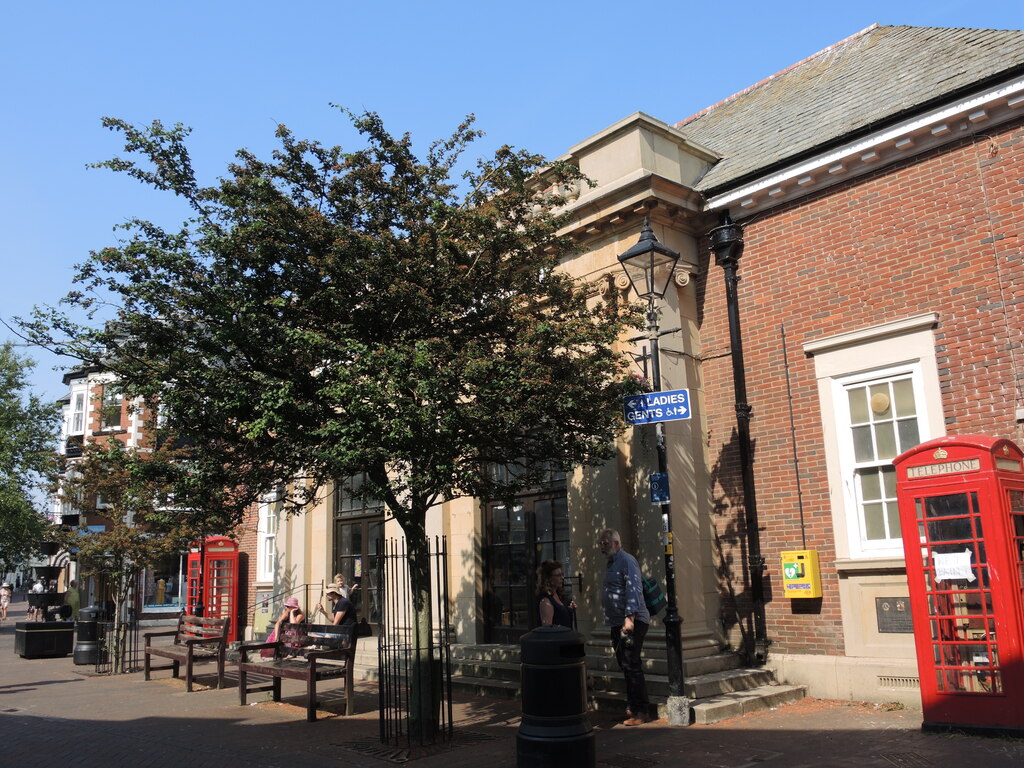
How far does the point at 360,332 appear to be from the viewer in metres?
7.96

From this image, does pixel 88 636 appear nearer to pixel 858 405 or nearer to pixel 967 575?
pixel 858 405

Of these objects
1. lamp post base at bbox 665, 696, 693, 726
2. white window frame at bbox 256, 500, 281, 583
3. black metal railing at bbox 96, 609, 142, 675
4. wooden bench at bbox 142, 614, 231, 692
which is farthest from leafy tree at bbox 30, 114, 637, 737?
white window frame at bbox 256, 500, 281, 583

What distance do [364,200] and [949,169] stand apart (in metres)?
6.42

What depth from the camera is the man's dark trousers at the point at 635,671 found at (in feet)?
27.3

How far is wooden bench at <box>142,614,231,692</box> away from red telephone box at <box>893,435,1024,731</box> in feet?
32.2

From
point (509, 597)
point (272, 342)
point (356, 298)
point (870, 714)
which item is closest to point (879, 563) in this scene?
point (870, 714)

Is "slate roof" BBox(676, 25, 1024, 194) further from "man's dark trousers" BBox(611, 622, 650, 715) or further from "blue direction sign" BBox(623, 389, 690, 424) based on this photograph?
"man's dark trousers" BBox(611, 622, 650, 715)

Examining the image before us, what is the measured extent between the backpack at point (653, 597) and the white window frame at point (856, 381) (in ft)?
6.88

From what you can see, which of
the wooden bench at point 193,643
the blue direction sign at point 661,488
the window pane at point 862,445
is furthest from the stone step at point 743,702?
the wooden bench at point 193,643

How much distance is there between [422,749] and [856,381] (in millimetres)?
6244

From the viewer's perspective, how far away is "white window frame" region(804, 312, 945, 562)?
874cm

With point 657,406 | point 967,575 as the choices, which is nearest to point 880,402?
point 967,575

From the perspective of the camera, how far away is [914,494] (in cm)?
730

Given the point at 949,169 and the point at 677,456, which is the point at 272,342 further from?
the point at 949,169
